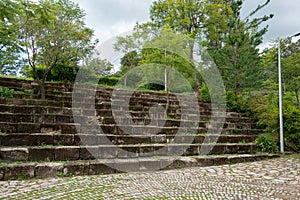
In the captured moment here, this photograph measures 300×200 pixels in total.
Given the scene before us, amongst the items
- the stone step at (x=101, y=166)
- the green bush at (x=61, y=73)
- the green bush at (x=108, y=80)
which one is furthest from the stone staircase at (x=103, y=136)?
the green bush at (x=108, y=80)

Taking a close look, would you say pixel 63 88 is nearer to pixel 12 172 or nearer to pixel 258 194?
pixel 12 172

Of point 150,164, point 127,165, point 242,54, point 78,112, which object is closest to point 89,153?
point 127,165

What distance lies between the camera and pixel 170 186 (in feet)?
10.3

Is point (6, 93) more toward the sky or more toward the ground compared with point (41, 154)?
more toward the sky

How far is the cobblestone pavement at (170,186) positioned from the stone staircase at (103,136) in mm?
243

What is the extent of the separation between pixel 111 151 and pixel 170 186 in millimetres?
1441

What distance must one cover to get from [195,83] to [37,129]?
29.1ft

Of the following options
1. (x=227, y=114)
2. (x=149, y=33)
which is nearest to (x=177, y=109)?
(x=227, y=114)

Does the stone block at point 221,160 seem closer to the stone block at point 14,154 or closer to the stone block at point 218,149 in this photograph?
the stone block at point 218,149

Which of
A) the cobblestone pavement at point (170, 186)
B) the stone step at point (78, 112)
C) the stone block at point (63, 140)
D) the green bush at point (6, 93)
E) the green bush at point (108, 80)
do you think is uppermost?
the green bush at point (108, 80)

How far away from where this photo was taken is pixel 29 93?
6.11 metres

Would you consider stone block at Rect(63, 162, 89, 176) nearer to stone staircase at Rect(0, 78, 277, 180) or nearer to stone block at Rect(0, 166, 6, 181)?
stone staircase at Rect(0, 78, 277, 180)

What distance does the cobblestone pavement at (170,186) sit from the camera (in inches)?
105

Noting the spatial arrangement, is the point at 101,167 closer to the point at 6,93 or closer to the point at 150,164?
the point at 150,164
